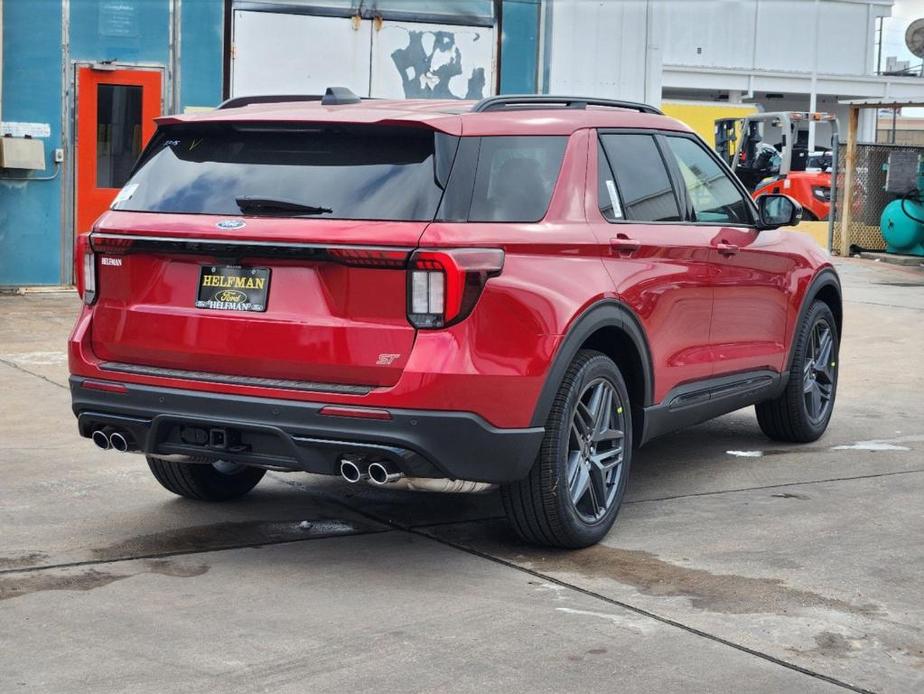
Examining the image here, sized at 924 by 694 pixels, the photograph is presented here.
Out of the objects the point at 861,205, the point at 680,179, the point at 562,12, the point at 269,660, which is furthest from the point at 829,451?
the point at 861,205

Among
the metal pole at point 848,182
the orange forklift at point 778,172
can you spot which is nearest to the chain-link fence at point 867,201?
the metal pole at point 848,182

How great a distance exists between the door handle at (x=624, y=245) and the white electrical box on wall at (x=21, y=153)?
989cm

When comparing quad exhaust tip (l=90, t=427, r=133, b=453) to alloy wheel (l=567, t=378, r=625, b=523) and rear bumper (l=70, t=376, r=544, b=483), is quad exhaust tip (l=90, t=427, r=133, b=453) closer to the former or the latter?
rear bumper (l=70, t=376, r=544, b=483)

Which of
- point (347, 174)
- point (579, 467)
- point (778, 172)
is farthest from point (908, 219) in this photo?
point (347, 174)

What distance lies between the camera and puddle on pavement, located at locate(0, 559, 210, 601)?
511 cm

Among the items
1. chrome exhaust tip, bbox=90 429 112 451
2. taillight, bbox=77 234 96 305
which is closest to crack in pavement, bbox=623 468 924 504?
chrome exhaust tip, bbox=90 429 112 451

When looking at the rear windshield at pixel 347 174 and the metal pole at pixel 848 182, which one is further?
the metal pole at pixel 848 182

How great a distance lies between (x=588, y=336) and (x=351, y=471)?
1095mm

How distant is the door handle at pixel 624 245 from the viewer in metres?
5.89

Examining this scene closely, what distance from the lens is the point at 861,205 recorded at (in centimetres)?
2270

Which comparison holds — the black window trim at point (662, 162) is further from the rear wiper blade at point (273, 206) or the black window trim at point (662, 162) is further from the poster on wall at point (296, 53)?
the poster on wall at point (296, 53)

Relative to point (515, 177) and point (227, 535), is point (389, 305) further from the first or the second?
point (227, 535)

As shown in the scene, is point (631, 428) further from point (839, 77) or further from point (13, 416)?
point (839, 77)

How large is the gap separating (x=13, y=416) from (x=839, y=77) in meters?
53.9
